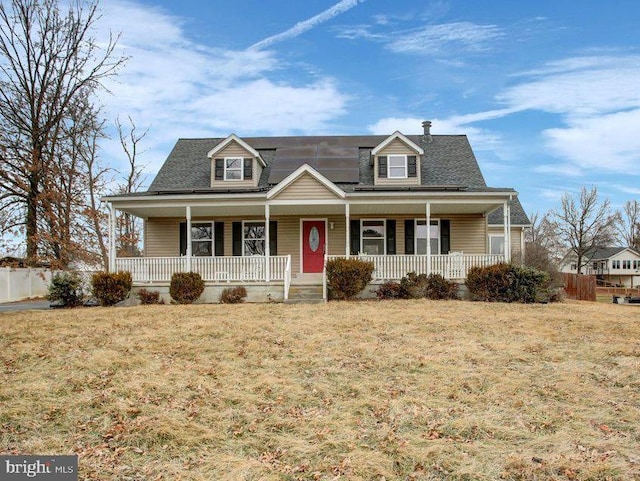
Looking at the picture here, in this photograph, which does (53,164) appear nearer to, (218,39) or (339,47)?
(218,39)

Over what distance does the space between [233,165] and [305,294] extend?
650 centimetres

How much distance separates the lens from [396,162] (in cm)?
1872

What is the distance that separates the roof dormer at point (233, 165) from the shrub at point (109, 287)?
5365mm

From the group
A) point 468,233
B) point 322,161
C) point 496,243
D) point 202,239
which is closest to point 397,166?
point 322,161

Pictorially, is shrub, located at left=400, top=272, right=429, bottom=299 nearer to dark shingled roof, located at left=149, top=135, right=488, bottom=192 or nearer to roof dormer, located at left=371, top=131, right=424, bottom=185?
dark shingled roof, located at left=149, top=135, right=488, bottom=192

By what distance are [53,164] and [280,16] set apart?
16.1 metres

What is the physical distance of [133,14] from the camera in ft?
48.0

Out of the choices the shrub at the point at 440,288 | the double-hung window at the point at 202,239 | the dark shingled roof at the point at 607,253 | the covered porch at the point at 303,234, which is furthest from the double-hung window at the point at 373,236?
the dark shingled roof at the point at 607,253

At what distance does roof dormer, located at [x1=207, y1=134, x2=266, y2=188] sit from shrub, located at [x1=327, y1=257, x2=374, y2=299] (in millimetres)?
5605

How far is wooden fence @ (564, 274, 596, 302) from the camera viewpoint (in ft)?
76.6

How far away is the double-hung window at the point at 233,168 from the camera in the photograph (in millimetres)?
18984

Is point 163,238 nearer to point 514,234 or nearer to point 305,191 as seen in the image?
point 305,191

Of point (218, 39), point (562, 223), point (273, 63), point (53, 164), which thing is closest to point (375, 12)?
point (273, 63)

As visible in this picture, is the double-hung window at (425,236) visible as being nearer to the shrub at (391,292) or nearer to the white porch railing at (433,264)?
the white porch railing at (433,264)
